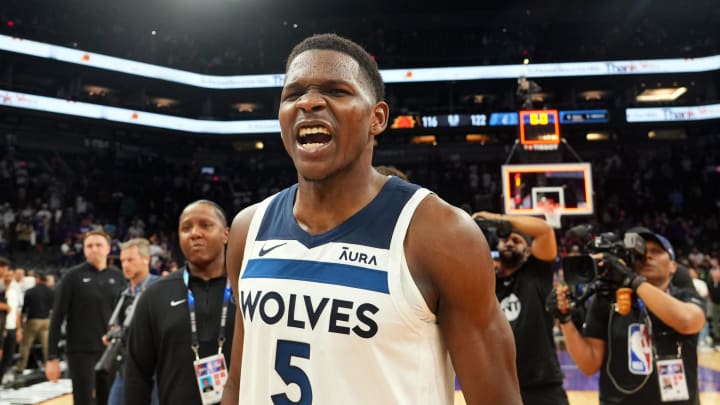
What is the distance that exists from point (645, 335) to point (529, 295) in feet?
2.12

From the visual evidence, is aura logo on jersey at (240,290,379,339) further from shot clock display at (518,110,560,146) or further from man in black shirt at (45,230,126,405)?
shot clock display at (518,110,560,146)

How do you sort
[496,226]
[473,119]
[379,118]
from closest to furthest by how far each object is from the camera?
[379,118] < [496,226] < [473,119]

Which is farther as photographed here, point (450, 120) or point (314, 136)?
point (450, 120)

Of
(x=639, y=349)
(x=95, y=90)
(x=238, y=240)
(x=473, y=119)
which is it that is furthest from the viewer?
(x=95, y=90)

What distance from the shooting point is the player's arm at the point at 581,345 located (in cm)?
311

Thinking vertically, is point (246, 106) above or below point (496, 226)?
above

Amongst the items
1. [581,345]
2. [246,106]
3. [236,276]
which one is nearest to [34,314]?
[581,345]

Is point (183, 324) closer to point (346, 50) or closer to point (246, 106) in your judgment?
point (346, 50)

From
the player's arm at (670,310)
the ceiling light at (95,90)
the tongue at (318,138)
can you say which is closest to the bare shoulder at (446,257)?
the tongue at (318,138)

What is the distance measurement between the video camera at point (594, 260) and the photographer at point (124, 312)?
2.49 meters

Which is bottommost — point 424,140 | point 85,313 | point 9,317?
point 9,317

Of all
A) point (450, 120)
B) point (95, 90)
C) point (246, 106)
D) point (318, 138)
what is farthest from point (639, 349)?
point (246, 106)

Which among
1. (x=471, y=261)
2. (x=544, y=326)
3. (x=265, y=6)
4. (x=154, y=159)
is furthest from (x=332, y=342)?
(x=265, y=6)

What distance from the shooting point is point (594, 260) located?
10.1 feet
